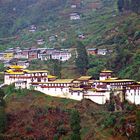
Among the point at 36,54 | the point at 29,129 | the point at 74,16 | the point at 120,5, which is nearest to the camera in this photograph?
the point at 29,129

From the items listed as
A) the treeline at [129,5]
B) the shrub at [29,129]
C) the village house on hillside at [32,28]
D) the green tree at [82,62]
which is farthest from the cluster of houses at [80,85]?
the village house on hillside at [32,28]

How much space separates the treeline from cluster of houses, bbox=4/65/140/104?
35431mm

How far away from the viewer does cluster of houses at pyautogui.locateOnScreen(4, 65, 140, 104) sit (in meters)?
61.7

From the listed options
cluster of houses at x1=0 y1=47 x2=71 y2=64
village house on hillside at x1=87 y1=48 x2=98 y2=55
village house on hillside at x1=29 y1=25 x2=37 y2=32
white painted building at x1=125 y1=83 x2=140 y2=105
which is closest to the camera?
white painted building at x1=125 y1=83 x2=140 y2=105

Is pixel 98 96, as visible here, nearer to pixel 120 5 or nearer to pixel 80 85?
pixel 80 85

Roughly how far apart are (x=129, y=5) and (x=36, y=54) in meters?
23.9

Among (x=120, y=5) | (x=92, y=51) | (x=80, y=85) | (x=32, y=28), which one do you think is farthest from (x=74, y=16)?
(x=80, y=85)

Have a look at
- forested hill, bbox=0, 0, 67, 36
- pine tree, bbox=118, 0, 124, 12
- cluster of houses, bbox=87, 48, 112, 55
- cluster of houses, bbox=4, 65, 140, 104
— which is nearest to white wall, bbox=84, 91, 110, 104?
cluster of houses, bbox=4, 65, 140, 104

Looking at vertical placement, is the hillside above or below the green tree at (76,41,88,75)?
below

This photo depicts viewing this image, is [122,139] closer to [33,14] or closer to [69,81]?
[69,81]

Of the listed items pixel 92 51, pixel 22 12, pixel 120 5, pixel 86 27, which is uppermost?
pixel 22 12

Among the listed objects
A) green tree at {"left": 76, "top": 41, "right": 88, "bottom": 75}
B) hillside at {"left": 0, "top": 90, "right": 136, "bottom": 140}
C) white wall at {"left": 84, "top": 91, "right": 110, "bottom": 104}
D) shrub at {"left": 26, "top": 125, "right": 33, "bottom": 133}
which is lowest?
shrub at {"left": 26, "top": 125, "right": 33, "bottom": 133}

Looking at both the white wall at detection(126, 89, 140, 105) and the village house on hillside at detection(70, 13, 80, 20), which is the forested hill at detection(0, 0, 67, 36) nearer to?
the village house on hillside at detection(70, 13, 80, 20)

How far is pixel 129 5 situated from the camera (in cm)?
10394
